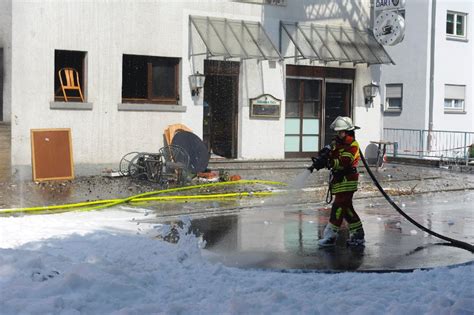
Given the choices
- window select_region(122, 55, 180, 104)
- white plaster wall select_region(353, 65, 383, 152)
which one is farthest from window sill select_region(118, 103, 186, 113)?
white plaster wall select_region(353, 65, 383, 152)

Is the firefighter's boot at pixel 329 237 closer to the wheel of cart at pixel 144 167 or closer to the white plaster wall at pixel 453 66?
the wheel of cart at pixel 144 167

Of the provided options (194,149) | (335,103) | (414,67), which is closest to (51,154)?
(194,149)

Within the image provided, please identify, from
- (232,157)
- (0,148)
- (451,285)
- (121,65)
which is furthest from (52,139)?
(451,285)

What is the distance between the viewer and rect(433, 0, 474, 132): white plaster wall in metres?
26.7

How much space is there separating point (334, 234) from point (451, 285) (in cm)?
275

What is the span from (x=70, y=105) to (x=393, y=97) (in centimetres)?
1621

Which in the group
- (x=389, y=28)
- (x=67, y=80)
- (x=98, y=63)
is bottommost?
(x=67, y=80)

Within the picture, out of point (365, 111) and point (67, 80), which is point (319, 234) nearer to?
point (67, 80)

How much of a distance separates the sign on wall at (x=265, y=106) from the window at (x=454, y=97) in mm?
11049

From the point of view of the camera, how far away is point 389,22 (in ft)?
63.2

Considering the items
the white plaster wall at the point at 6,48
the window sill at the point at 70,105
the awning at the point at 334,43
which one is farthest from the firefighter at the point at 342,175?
the awning at the point at 334,43

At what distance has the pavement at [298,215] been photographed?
27.1 ft

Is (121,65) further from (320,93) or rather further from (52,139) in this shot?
(320,93)

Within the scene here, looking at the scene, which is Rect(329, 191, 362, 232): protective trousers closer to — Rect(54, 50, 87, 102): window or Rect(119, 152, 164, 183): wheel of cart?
Rect(119, 152, 164, 183): wheel of cart
